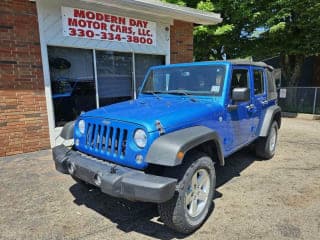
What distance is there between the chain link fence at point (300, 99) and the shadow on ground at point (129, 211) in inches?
309

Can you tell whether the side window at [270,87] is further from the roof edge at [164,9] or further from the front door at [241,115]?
the roof edge at [164,9]

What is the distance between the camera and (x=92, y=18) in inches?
249

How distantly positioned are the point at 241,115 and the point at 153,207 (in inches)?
75.0

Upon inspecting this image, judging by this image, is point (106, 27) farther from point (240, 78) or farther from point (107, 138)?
point (107, 138)

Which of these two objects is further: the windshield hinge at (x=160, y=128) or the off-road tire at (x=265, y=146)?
the off-road tire at (x=265, y=146)

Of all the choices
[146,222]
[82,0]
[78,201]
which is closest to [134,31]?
[82,0]

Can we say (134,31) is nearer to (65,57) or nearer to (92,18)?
(92,18)

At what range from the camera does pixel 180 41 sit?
27.7 feet

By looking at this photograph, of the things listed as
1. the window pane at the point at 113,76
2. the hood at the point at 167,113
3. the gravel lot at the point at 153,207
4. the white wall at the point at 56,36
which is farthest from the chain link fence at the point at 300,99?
the hood at the point at 167,113

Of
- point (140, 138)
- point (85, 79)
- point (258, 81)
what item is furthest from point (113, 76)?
point (140, 138)

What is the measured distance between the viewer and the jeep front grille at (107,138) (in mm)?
2748

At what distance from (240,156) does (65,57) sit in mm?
4703

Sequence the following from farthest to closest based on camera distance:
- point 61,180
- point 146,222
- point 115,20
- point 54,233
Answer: point 115,20
point 61,180
point 146,222
point 54,233

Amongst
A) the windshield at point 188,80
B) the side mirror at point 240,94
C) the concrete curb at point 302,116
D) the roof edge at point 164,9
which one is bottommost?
the concrete curb at point 302,116
